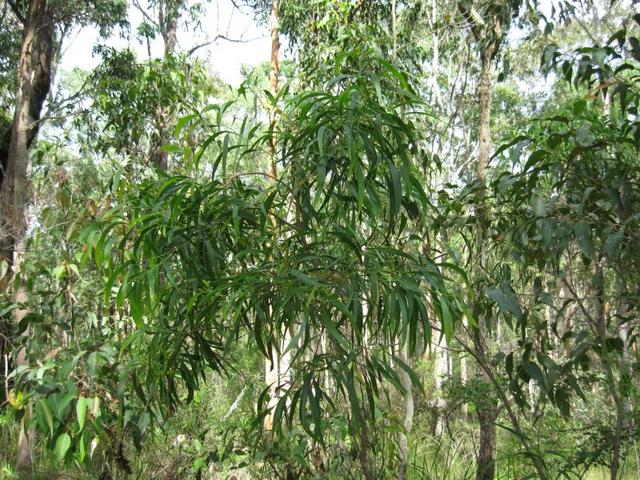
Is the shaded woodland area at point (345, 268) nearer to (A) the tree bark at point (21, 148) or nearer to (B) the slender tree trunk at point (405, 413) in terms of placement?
(B) the slender tree trunk at point (405, 413)

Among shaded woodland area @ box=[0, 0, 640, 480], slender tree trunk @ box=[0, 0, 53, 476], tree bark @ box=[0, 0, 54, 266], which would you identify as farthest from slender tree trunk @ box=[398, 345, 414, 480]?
tree bark @ box=[0, 0, 54, 266]

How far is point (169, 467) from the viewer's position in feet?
13.2

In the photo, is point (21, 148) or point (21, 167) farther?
point (21, 148)

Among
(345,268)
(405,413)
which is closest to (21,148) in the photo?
(405,413)

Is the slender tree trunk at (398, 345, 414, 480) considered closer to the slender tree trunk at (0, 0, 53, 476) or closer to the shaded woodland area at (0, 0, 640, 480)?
the shaded woodland area at (0, 0, 640, 480)

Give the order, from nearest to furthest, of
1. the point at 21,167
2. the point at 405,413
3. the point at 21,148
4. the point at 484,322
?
1. the point at 405,413
2. the point at 484,322
3. the point at 21,167
4. the point at 21,148

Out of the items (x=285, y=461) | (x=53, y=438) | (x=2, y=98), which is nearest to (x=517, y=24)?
(x=285, y=461)

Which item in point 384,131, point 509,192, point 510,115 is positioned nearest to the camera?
point 384,131

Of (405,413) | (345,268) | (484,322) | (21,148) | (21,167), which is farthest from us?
(21,148)

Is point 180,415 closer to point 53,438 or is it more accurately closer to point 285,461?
point 285,461

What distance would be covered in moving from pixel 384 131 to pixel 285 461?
1.57 m

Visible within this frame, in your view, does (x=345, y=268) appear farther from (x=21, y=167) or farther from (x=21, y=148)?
(x=21, y=148)

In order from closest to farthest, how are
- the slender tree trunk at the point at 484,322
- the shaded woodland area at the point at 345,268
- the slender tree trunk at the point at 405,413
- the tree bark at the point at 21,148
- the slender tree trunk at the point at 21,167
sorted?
the shaded woodland area at the point at 345,268 < the slender tree trunk at the point at 405,413 < the slender tree trunk at the point at 484,322 < the slender tree trunk at the point at 21,167 < the tree bark at the point at 21,148

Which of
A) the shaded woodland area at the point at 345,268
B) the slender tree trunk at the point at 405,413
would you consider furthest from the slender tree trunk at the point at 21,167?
the slender tree trunk at the point at 405,413
